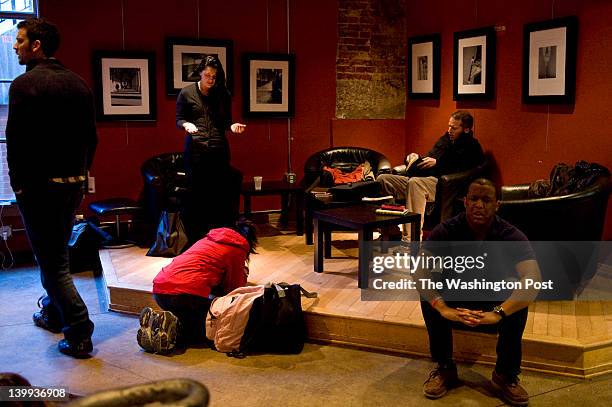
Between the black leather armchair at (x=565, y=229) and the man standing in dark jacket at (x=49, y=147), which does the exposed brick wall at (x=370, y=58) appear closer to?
the black leather armchair at (x=565, y=229)

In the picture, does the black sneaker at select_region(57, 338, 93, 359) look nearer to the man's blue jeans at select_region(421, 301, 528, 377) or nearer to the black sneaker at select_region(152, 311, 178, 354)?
the black sneaker at select_region(152, 311, 178, 354)

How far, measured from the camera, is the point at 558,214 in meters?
4.68

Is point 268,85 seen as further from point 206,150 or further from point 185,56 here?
point 206,150

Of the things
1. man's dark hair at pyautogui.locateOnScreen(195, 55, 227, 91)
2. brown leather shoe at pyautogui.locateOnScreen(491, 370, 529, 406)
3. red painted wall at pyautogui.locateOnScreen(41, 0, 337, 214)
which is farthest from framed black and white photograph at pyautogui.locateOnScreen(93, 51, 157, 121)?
brown leather shoe at pyautogui.locateOnScreen(491, 370, 529, 406)

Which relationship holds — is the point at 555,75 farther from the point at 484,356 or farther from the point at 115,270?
the point at 115,270

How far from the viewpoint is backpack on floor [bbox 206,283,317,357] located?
4.32 meters

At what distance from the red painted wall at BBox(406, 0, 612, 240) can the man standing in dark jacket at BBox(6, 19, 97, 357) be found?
3.95 m

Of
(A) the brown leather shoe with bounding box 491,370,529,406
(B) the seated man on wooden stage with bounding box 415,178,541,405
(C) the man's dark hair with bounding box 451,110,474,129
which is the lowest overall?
(A) the brown leather shoe with bounding box 491,370,529,406

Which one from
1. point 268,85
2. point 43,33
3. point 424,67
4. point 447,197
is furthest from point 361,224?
point 424,67

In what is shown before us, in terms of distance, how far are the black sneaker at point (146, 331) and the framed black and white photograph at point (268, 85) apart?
3661 millimetres

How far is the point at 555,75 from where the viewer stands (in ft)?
19.9

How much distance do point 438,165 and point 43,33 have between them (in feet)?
12.7

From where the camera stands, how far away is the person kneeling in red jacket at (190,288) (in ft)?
14.2

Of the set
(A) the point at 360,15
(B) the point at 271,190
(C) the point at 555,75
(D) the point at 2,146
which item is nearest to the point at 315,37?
(A) the point at 360,15
